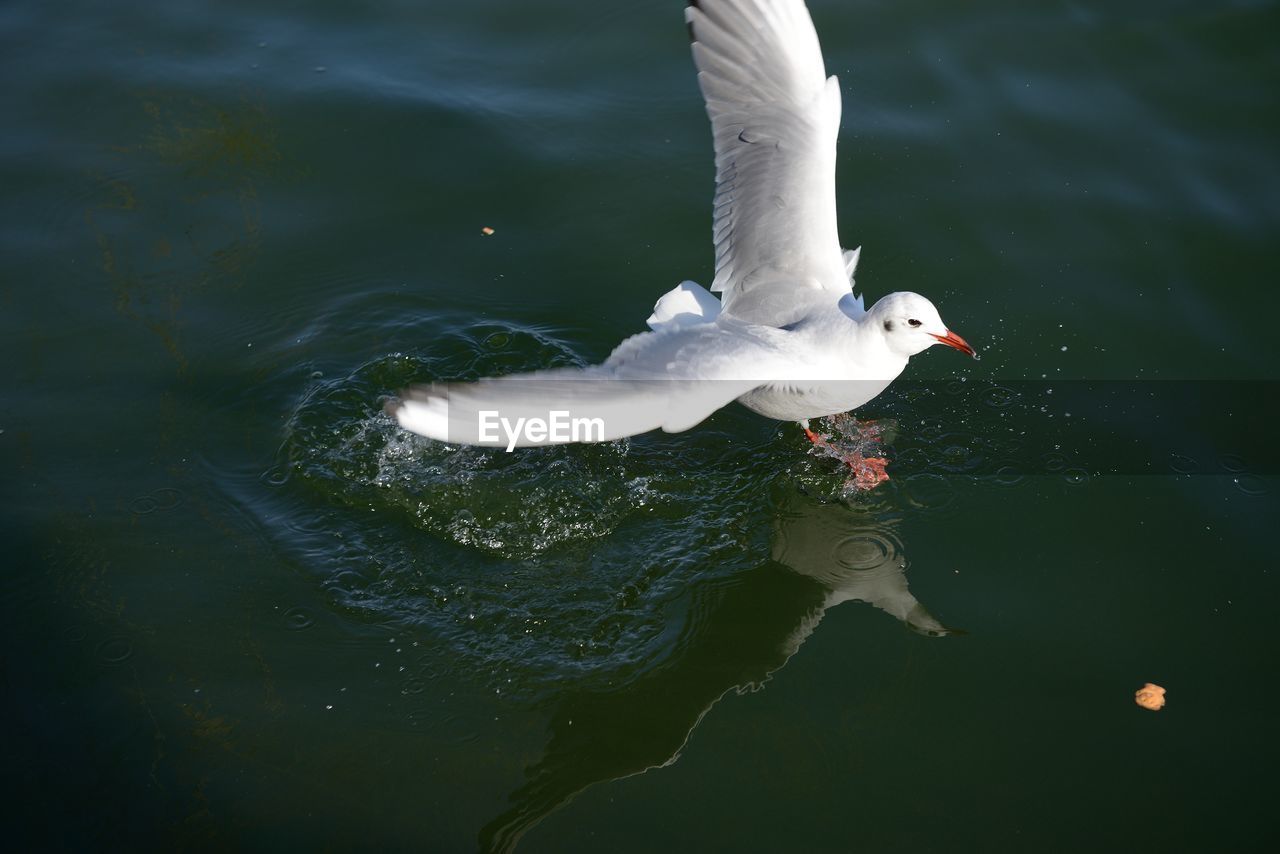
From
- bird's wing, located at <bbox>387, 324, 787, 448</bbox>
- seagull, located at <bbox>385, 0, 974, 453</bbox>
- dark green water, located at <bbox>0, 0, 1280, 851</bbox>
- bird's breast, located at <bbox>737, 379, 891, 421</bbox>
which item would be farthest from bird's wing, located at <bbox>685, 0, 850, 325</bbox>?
bird's wing, located at <bbox>387, 324, 787, 448</bbox>

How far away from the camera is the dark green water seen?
125 inches

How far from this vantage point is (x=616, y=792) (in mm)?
3117

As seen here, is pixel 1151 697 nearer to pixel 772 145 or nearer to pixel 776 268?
pixel 776 268

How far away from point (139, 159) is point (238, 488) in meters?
2.24

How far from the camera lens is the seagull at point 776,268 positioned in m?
3.56

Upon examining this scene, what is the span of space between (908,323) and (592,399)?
1.29m

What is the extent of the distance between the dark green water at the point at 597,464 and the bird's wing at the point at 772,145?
23.6 inches

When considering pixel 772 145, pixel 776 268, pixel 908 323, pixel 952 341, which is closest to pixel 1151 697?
pixel 952 341

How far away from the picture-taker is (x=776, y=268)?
4.09 m

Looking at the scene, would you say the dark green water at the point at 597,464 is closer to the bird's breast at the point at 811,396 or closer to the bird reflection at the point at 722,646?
the bird reflection at the point at 722,646

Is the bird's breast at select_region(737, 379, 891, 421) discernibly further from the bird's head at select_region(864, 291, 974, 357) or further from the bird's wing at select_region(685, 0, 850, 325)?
the bird's wing at select_region(685, 0, 850, 325)

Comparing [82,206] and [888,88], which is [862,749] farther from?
[82,206]

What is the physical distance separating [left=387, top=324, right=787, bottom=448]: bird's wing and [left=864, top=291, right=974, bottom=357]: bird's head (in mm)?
551

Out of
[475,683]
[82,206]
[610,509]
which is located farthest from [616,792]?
[82,206]
